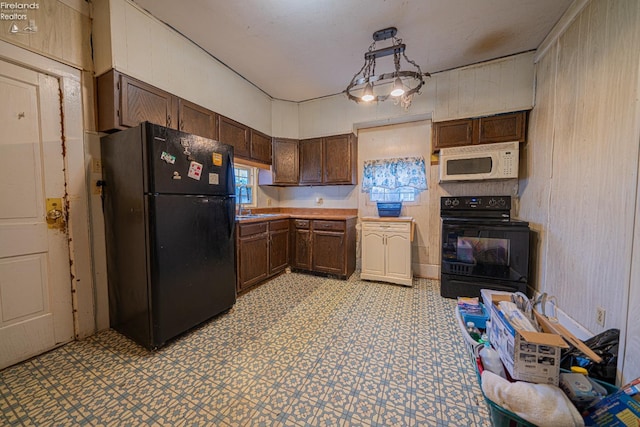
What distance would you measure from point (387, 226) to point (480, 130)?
1.62m

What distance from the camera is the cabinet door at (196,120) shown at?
238 centimetres

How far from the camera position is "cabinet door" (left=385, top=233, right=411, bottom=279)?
301cm

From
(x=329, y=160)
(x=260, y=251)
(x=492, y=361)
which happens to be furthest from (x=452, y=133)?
(x=260, y=251)

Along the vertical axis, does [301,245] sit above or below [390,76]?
below

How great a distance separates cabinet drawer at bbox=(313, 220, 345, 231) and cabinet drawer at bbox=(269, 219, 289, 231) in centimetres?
45

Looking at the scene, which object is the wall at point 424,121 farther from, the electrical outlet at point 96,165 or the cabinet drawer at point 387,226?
the electrical outlet at point 96,165

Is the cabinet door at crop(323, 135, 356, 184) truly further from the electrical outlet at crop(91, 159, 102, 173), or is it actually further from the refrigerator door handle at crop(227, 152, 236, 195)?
the electrical outlet at crop(91, 159, 102, 173)

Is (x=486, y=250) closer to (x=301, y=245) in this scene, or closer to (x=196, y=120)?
(x=301, y=245)

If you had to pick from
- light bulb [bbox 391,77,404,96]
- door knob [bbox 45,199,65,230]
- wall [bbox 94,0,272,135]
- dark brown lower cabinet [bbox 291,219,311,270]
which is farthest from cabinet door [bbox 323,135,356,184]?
door knob [bbox 45,199,65,230]

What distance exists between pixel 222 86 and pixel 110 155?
1.51 m

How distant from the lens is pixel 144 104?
2.06 m

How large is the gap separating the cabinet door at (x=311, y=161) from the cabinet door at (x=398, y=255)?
1.46m

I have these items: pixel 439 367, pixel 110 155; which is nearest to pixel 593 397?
pixel 439 367

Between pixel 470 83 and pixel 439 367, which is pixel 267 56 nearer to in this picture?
pixel 470 83
